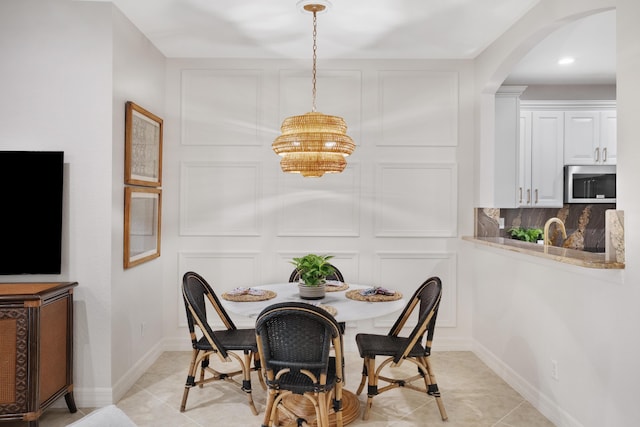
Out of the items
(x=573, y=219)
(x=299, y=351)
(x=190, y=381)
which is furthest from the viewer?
(x=573, y=219)

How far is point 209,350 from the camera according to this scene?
2.86 metres

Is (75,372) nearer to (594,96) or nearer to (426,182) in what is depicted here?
(426,182)

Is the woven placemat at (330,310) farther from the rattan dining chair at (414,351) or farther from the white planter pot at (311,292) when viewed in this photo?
the rattan dining chair at (414,351)

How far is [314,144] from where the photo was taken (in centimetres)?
274

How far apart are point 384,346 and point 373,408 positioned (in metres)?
0.49

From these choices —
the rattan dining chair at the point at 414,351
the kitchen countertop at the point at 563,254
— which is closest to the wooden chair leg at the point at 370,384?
the rattan dining chair at the point at 414,351

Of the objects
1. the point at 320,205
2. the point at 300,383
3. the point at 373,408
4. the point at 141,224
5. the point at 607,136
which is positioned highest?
the point at 607,136

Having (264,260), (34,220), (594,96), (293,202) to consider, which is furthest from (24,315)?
(594,96)

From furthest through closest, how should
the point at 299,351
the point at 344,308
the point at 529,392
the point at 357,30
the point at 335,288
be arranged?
the point at 357,30
the point at 335,288
the point at 529,392
the point at 344,308
the point at 299,351

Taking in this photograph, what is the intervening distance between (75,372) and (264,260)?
1.78 metres

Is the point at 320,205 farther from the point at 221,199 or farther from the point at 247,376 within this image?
the point at 247,376

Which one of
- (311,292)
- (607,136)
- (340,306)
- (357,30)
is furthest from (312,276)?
(607,136)

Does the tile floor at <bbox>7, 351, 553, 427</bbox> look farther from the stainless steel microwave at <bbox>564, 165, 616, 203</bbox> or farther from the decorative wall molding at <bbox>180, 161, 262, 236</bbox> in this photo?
the stainless steel microwave at <bbox>564, 165, 616, 203</bbox>

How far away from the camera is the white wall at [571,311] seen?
211 cm
